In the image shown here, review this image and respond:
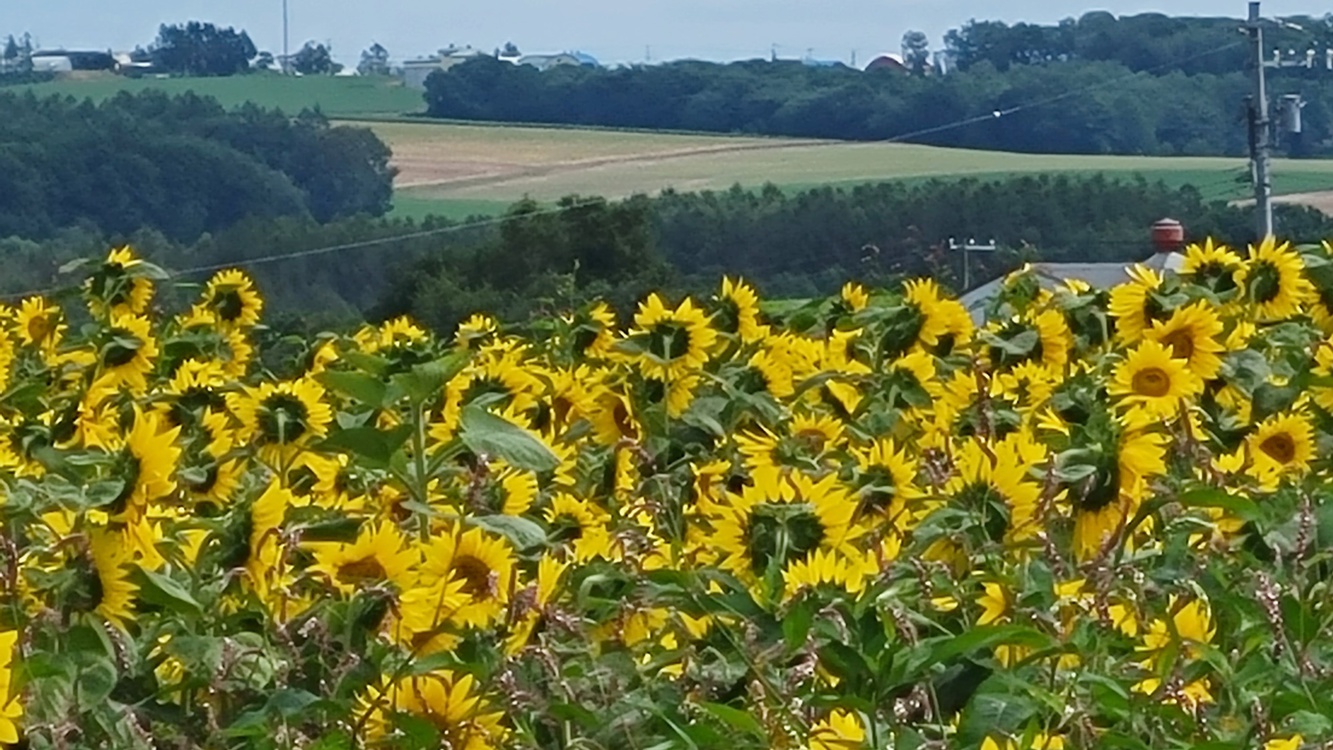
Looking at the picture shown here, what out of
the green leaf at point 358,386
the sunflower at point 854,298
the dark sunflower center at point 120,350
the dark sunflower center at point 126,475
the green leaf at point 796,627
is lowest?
the sunflower at point 854,298

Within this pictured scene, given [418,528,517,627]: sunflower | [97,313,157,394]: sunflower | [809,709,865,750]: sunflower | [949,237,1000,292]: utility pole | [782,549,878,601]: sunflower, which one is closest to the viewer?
[809,709,865,750]: sunflower

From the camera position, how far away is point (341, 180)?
11.7m

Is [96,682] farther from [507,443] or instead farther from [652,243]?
[652,243]

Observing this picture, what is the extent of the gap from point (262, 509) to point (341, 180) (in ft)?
32.0

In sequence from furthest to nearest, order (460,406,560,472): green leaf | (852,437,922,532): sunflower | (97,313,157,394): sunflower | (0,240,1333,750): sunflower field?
(97,313,157,394): sunflower, (852,437,922,532): sunflower, (460,406,560,472): green leaf, (0,240,1333,750): sunflower field

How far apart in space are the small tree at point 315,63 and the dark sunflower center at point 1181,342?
31.6ft

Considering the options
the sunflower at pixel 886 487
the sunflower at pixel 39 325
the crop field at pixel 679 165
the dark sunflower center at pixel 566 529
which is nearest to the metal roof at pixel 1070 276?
the sunflower at pixel 886 487

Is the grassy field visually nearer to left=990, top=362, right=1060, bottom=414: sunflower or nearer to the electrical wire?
the electrical wire

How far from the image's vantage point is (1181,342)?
3184 millimetres

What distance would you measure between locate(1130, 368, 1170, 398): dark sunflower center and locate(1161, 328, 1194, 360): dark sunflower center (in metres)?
0.27

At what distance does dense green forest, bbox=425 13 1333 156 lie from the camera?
11.9m

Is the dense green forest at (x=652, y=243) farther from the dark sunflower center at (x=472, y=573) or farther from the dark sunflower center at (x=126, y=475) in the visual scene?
the dark sunflower center at (x=472, y=573)

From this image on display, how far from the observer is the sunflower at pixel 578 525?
2.21 meters

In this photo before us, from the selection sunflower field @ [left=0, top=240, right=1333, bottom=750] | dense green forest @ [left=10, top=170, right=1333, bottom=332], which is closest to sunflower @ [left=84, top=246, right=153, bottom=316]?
sunflower field @ [left=0, top=240, right=1333, bottom=750]
